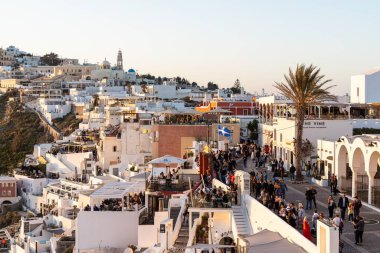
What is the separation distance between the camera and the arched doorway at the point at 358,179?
74.3 feet

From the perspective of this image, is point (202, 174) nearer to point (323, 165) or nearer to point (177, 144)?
point (323, 165)

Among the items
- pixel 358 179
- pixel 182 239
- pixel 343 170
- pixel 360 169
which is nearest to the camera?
pixel 182 239

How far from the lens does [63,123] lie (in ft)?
300

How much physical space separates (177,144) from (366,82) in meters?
13.4

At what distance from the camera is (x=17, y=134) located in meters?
94.1

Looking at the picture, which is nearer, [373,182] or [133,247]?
[373,182]

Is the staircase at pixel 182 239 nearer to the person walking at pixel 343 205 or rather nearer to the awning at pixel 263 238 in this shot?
the awning at pixel 263 238

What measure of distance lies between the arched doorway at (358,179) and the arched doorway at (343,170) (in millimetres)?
1088

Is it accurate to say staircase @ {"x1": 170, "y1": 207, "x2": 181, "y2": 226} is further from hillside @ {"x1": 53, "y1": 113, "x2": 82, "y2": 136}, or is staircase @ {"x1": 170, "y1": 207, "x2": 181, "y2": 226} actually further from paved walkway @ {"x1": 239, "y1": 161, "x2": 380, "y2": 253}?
hillside @ {"x1": 53, "y1": 113, "x2": 82, "y2": 136}

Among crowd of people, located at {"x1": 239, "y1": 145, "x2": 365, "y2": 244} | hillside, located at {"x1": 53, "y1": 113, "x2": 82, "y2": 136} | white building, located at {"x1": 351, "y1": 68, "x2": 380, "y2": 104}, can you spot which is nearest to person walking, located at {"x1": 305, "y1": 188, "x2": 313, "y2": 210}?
crowd of people, located at {"x1": 239, "y1": 145, "x2": 365, "y2": 244}

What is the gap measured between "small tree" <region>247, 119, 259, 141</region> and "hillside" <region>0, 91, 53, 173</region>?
4090 cm

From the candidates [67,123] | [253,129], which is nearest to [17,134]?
[67,123]

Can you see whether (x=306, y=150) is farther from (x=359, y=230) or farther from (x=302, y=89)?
(x=359, y=230)

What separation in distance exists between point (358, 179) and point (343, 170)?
5.18 feet
